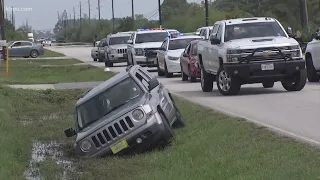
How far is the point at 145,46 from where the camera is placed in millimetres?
34406

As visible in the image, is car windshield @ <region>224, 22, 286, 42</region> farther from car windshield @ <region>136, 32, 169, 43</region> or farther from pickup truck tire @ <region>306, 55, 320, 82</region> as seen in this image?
car windshield @ <region>136, 32, 169, 43</region>

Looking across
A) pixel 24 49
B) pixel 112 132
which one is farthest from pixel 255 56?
pixel 24 49

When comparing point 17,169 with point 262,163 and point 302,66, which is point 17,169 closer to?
point 262,163

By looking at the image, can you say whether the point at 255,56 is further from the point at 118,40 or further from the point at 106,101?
the point at 118,40

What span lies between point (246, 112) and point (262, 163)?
6163 millimetres

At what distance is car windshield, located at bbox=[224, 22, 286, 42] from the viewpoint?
18.5 meters

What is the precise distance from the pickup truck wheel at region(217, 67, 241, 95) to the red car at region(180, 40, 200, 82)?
5264mm

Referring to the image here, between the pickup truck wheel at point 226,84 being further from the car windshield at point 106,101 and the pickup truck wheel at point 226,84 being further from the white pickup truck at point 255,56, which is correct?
the car windshield at point 106,101

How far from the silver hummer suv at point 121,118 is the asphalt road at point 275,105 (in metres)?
1.95

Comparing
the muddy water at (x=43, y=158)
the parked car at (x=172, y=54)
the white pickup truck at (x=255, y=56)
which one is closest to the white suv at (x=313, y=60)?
the white pickup truck at (x=255, y=56)

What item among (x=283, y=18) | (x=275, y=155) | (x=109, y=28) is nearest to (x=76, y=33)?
(x=109, y=28)

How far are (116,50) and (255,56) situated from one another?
993 inches

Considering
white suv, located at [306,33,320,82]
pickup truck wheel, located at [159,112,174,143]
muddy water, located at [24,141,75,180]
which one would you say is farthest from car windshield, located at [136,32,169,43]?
pickup truck wheel, located at [159,112,174,143]

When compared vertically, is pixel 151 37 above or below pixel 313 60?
above
